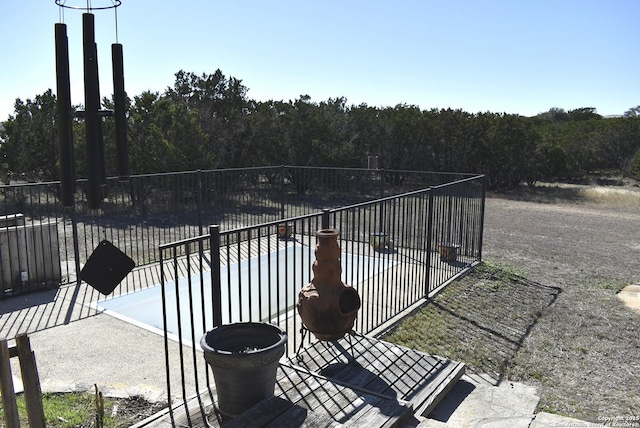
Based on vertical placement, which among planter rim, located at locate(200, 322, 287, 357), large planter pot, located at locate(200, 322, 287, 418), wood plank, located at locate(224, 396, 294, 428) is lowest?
wood plank, located at locate(224, 396, 294, 428)

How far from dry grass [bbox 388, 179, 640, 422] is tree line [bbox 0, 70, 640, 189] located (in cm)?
895

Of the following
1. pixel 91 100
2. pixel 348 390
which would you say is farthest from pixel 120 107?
pixel 348 390

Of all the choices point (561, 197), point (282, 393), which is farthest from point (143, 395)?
point (561, 197)

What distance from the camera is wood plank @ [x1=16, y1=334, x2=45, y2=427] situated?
2029 mm

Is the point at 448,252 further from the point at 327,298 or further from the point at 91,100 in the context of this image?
the point at 91,100

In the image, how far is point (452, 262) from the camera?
779 cm

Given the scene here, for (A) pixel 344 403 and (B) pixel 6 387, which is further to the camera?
(A) pixel 344 403

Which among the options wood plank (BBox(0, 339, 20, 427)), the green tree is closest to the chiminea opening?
wood plank (BBox(0, 339, 20, 427))

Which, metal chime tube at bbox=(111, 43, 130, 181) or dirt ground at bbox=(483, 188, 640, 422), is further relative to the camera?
dirt ground at bbox=(483, 188, 640, 422)

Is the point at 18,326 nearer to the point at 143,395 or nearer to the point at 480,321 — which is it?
the point at 143,395

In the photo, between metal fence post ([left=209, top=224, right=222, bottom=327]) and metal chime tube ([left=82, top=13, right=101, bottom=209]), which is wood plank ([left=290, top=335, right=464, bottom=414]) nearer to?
metal fence post ([left=209, top=224, right=222, bottom=327])

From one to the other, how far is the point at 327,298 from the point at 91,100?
2.10 metres

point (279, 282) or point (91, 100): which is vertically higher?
point (91, 100)

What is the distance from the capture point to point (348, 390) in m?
3.16
